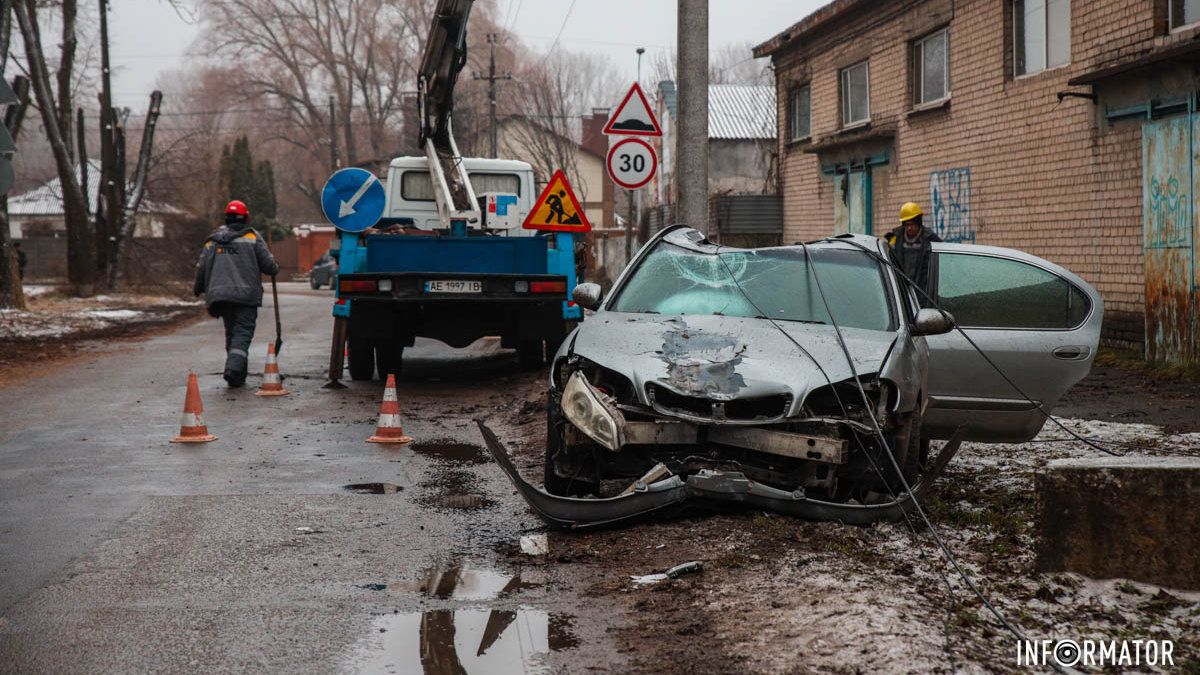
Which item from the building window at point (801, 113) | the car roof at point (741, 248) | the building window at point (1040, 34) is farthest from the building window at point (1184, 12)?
the building window at point (801, 113)

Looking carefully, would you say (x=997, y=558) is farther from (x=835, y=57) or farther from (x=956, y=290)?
(x=835, y=57)

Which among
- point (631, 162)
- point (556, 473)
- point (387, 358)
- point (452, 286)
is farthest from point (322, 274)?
point (556, 473)

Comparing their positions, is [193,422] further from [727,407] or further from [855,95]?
[855,95]

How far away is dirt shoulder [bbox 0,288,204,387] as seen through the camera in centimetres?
1677

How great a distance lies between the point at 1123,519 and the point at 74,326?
21104 millimetres

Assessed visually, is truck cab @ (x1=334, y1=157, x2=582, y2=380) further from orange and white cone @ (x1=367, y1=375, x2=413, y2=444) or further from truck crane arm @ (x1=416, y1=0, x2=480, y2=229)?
orange and white cone @ (x1=367, y1=375, x2=413, y2=444)

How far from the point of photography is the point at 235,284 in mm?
13219

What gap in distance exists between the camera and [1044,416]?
26.9ft

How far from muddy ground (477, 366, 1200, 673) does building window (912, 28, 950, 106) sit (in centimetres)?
1331

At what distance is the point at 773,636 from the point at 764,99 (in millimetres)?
43608

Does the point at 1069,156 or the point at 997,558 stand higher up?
the point at 1069,156

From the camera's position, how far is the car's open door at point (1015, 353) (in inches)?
321

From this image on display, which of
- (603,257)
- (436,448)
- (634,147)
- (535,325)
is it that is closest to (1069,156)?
(634,147)

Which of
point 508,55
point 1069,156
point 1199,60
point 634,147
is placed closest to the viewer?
point 1199,60
